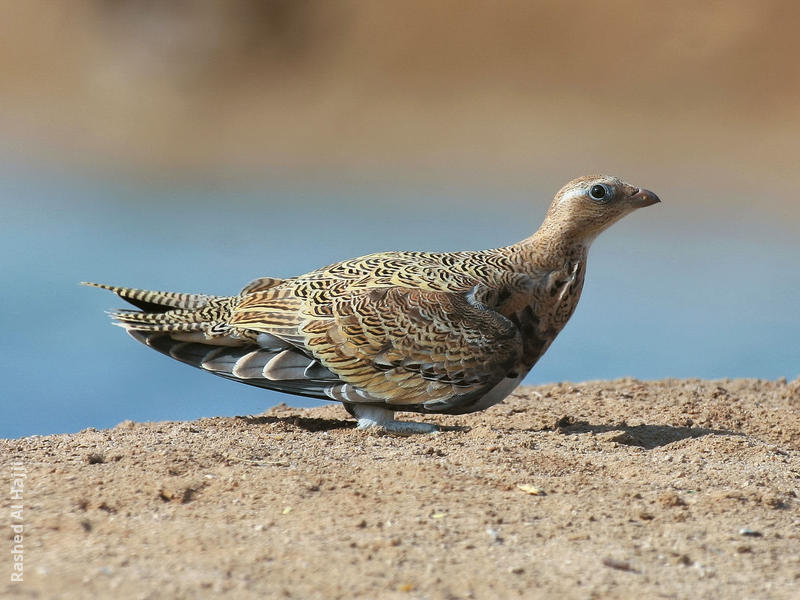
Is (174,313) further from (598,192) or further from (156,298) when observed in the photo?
(598,192)

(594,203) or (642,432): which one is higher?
(594,203)

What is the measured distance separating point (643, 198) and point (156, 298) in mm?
4455

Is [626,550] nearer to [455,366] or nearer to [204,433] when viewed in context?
[455,366]

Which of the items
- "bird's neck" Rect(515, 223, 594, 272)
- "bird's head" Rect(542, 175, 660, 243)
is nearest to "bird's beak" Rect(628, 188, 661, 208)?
"bird's head" Rect(542, 175, 660, 243)

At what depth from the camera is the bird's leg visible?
8336 mm

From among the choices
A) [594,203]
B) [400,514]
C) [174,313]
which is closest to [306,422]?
[174,313]

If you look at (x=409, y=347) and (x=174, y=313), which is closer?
(x=409, y=347)

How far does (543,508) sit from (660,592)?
1.24 m

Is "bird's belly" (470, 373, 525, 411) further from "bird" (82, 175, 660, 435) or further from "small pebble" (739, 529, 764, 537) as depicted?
"small pebble" (739, 529, 764, 537)

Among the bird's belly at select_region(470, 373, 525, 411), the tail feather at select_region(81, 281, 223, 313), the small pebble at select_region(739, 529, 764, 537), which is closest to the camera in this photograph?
the small pebble at select_region(739, 529, 764, 537)

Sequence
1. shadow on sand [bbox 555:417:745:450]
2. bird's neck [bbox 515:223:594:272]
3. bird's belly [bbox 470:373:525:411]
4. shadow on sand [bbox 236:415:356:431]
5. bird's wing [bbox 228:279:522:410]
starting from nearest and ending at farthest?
bird's wing [bbox 228:279:522:410]
shadow on sand [bbox 555:417:745:450]
bird's belly [bbox 470:373:525:411]
shadow on sand [bbox 236:415:356:431]
bird's neck [bbox 515:223:594:272]

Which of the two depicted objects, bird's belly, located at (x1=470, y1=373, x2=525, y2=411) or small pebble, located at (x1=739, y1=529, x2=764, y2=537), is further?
bird's belly, located at (x1=470, y1=373, x2=525, y2=411)

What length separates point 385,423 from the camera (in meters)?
8.41

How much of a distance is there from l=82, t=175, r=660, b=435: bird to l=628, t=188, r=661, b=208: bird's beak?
1cm
